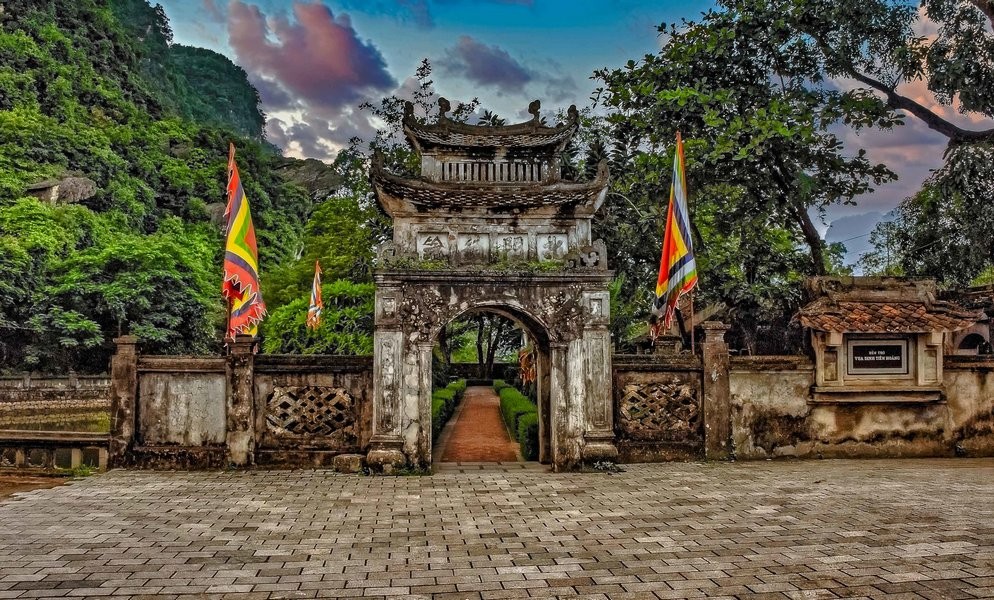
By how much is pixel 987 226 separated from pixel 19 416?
3227cm

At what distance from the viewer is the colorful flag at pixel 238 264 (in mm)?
11352

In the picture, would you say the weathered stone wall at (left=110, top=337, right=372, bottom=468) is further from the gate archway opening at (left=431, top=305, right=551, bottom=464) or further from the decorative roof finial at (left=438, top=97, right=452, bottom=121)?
the decorative roof finial at (left=438, top=97, right=452, bottom=121)

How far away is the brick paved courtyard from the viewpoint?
545 centimetres

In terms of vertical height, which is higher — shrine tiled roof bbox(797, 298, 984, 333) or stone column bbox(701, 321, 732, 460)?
shrine tiled roof bbox(797, 298, 984, 333)

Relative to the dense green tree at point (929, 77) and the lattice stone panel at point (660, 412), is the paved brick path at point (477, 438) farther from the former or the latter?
the dense green tree at point (929, 77)

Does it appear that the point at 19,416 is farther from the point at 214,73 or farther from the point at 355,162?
the point at 214,73

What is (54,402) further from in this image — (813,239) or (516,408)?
(813,239)

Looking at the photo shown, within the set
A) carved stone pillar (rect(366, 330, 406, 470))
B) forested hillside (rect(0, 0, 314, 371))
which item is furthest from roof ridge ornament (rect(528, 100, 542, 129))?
forested hillside (rect(0, 0, 314, 371))

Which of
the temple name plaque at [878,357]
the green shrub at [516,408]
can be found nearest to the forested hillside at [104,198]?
the green shrub at [516,408]

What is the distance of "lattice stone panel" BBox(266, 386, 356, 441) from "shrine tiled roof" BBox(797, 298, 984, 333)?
834 cm

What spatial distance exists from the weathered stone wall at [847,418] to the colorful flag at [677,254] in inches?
64.7

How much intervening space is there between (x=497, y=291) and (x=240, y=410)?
4768 mm

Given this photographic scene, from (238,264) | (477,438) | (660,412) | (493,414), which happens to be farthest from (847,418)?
(493,414)

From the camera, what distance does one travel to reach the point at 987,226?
1438 cm
